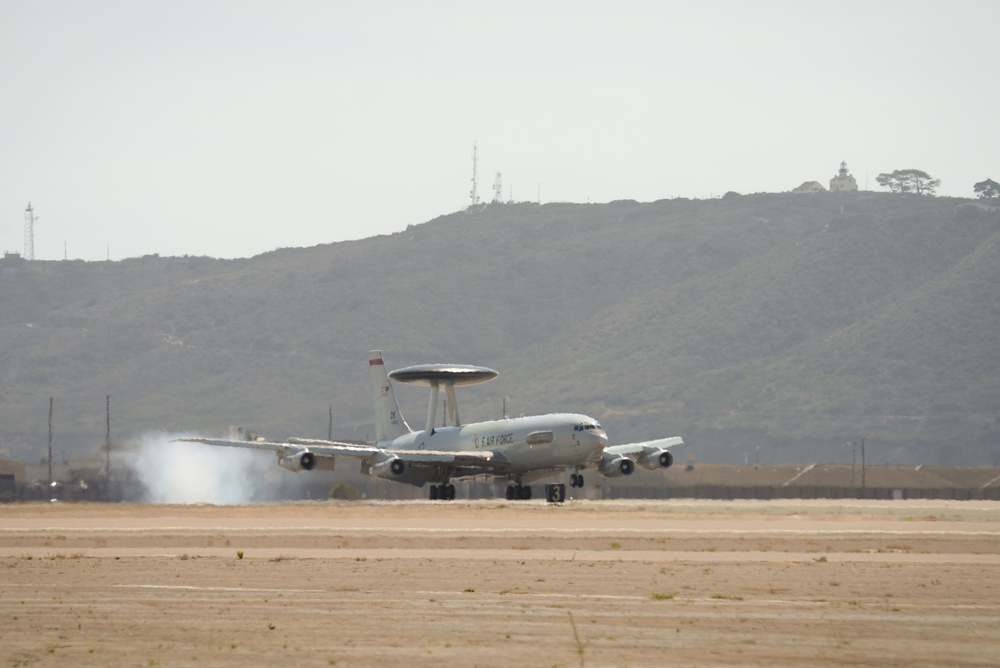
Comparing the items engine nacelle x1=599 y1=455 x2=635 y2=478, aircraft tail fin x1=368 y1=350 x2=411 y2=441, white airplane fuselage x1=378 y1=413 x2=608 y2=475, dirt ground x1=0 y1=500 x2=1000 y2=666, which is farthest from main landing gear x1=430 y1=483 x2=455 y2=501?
dirt ground x1=0 y1=500 x2=1000 y2=666

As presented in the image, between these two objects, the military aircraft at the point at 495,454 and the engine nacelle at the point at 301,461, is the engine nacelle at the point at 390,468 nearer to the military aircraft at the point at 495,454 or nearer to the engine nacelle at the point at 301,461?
the military aircraft at the point at 495,454

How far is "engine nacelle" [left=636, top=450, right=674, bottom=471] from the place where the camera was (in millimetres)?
82375

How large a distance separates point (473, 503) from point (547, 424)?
5474 millimetres

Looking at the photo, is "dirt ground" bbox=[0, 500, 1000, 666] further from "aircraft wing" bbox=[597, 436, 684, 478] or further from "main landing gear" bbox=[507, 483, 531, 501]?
"aircraft wing" bbox=[597, 436, 684, 478]

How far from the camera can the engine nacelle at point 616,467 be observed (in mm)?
80312

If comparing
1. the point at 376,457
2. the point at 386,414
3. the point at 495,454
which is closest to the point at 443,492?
the point at 376,457

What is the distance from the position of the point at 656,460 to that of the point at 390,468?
1435 centimetres

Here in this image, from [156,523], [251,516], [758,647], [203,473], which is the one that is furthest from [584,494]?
[758,647]

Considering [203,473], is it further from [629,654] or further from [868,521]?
[629,654]

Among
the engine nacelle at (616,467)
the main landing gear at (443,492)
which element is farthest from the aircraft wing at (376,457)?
the engine nacelle at (616,467)

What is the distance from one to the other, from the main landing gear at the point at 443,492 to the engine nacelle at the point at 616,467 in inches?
315

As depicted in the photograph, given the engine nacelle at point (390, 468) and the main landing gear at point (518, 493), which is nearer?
the engine nacelle at point (390, 468)

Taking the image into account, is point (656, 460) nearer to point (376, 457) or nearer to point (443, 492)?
point (443, 492)

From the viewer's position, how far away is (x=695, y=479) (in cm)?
13500
